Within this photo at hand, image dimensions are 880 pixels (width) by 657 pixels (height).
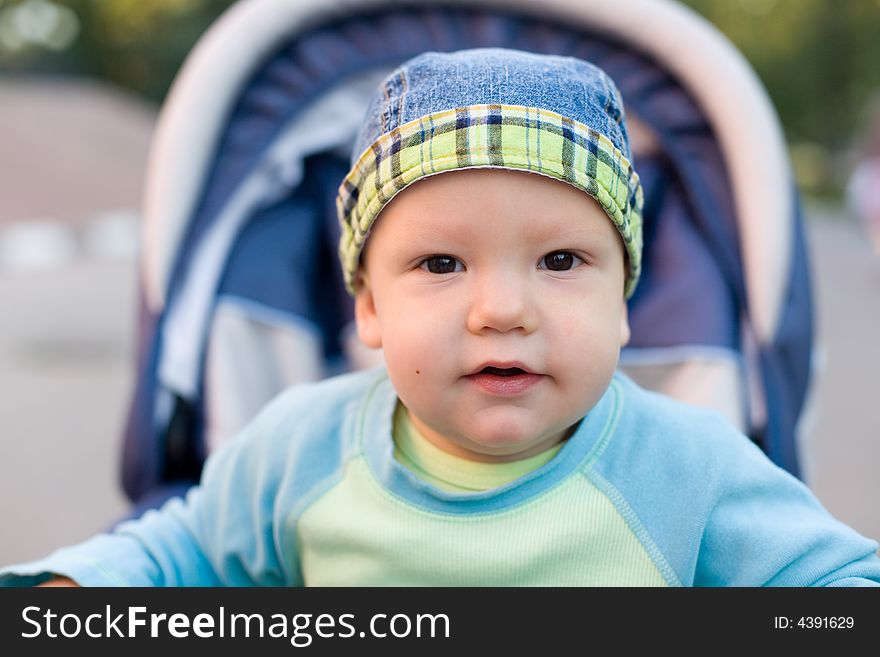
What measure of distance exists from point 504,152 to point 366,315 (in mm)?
303

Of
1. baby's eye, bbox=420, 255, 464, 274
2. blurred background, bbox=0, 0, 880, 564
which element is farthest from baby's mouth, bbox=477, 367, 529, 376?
blurred background, bbox=0, 0, 880, 564

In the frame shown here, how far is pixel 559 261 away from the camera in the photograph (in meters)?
1.10

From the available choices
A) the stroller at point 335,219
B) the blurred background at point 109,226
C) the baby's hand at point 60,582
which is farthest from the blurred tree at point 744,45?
the baby's hand at point 60,582

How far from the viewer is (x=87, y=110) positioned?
1661 centimetres

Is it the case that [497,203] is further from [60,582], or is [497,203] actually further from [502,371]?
[60,582]

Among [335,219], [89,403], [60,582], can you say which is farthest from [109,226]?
[60,582]

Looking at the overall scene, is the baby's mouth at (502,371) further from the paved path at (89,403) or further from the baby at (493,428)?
the paved path at (89,403)

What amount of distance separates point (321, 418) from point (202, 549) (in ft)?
0.78

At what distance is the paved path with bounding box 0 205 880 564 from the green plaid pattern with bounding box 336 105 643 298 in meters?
1.08

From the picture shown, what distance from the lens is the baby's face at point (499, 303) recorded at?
1059mm

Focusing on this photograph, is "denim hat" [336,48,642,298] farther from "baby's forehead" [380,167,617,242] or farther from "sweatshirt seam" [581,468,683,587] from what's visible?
"sweatshirt seam" [581,468,683,587]

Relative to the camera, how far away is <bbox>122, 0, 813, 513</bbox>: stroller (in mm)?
1779
